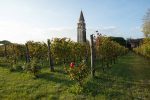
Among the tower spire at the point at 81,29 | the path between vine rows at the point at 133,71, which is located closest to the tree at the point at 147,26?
the path between vine rows at the point at 133,71

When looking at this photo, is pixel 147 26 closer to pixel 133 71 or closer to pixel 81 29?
pixel 133 71

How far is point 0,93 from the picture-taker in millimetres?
14211

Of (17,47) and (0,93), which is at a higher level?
(17,47)

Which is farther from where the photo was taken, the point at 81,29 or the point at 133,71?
the point at 81,29

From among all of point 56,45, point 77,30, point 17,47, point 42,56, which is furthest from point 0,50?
point 77,30

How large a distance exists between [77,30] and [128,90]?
281 ft

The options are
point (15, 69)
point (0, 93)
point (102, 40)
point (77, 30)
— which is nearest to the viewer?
point (0, 93)

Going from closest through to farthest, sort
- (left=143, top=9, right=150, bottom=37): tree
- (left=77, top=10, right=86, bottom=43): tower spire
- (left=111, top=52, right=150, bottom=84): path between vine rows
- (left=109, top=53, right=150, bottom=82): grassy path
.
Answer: (left=111, top=52, right=150, bottom=84): path between vine rows → (left=109, top=53, right=150, bottom=82): grassy path → (left=143, top=9, right=150, bottom=37): tree → (left=77, top=10, right=86, bottom=43): tower spire

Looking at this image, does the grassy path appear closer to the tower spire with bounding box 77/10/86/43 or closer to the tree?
the tree

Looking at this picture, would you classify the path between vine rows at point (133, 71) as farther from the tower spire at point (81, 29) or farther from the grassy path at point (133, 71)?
the tower spire at point (81, 29)

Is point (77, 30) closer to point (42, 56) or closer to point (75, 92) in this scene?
point (42, 56)

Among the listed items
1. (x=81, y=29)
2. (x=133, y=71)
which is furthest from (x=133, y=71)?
(x=81, y=29)

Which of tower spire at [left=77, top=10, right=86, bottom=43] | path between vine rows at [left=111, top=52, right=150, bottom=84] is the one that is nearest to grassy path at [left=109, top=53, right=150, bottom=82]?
path between vine rows at [left=111, top=52, right=150, bottom=84]

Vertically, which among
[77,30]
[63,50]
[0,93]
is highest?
[77,30]
